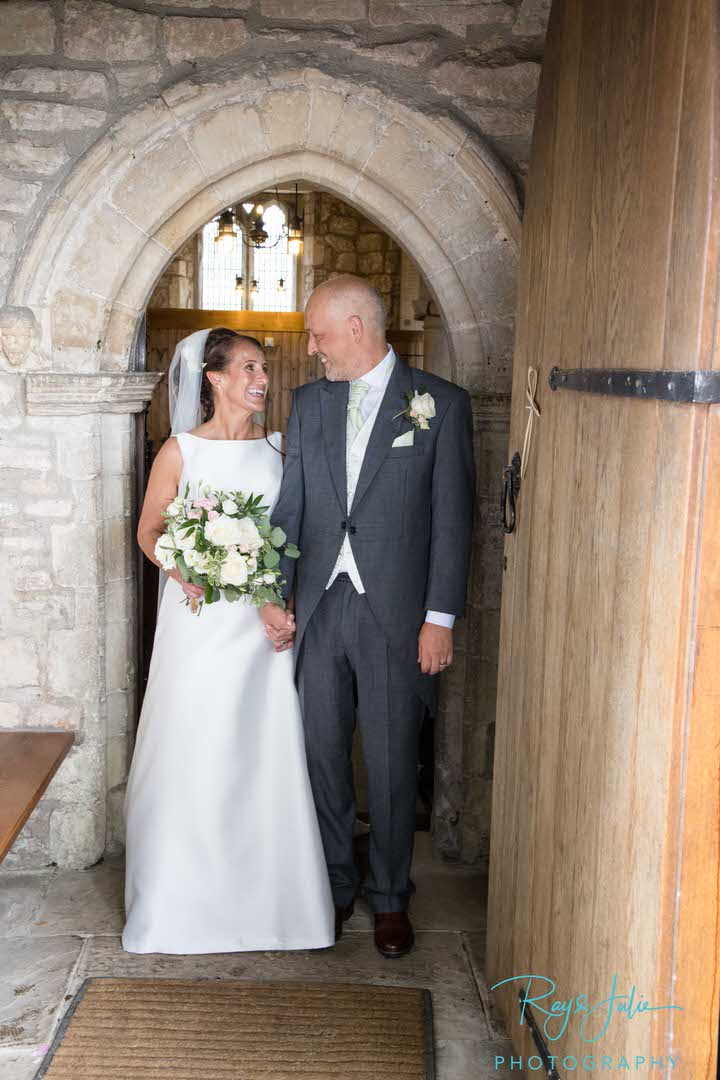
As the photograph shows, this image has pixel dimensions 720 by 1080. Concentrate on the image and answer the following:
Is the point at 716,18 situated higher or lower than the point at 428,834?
higher

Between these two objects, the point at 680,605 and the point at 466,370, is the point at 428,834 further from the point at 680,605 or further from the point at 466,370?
the point at 680,605

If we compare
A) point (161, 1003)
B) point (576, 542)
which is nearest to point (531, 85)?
point (576, 542)

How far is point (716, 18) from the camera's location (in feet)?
4.82

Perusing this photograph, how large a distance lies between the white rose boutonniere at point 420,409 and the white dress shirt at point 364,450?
4.0 inches

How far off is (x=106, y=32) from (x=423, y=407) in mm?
1633

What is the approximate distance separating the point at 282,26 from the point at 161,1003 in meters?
3.04

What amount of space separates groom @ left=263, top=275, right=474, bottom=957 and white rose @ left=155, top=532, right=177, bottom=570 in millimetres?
378

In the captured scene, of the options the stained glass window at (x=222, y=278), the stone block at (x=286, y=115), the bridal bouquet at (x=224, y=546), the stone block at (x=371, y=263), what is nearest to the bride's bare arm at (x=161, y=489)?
the bridal bouquet at (x=224, y=546)

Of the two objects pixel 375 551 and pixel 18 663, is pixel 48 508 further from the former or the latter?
pixel 375 551

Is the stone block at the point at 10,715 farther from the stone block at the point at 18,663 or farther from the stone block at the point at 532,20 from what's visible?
the stone block at the point at 532,20

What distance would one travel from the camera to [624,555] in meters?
1.81

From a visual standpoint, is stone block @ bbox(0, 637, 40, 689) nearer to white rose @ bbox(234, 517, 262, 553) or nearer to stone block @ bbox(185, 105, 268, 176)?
white rose @ bbox(234, 517, 262, 553)

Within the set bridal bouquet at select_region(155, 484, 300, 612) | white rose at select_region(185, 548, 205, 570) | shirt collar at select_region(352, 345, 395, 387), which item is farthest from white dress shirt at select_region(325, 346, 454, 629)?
white rose at select_region(185, 548, 205, 570)

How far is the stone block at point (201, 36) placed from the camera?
333 cm
